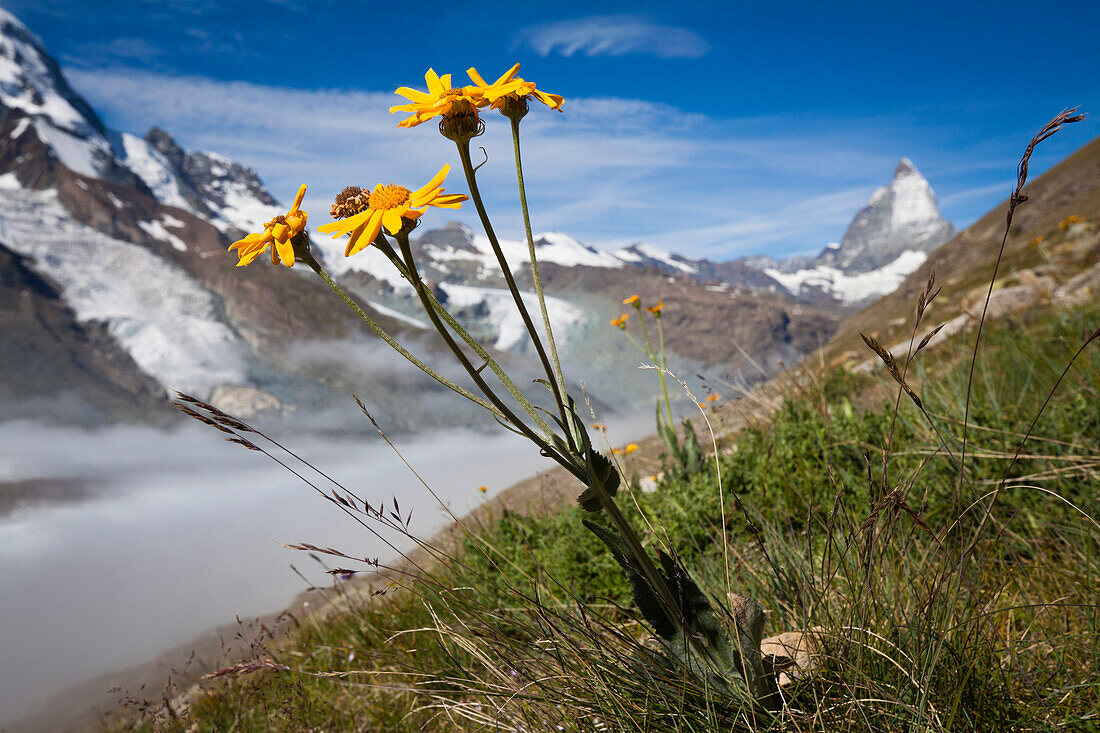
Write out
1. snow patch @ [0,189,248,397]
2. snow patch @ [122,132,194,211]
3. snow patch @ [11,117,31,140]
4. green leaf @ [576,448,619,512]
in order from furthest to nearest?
snow patch @ [122,132,194,211] → snow patch @ [11,117,31,140] → snow patch @ [0,189,248,397] → green leaf @ [576,448,619,512]

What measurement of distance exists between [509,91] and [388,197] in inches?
16.1

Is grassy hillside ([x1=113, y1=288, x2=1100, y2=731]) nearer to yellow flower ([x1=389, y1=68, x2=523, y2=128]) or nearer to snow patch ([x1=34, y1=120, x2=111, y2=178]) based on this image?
yellow flower ([x1=389, y1=68, x2=523, y2=128])

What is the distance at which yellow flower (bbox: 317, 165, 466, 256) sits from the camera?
129 cm

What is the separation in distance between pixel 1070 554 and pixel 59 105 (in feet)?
631

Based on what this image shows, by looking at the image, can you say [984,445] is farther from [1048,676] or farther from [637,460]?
[637,460]

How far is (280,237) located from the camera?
1441 millimetres

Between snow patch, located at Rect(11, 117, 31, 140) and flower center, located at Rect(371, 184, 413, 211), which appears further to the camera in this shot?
snow patch, located at Rect(11, 117, 31, 140)

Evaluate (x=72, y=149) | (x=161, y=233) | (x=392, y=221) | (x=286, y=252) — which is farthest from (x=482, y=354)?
(x=72, y=149)

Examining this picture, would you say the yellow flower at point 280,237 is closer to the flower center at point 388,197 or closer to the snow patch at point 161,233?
the flower center at point 388,197

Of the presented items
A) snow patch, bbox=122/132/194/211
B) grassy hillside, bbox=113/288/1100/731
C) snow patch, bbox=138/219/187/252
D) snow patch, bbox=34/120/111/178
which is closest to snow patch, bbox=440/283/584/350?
snow patch, bbox=138/219/187/252

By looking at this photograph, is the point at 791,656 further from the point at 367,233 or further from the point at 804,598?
the point at 367,233

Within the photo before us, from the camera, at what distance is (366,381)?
6556cm

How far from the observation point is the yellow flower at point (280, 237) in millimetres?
1414

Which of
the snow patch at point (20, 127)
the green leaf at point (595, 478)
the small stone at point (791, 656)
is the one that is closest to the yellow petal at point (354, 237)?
the green leaf at point (595, 478)
